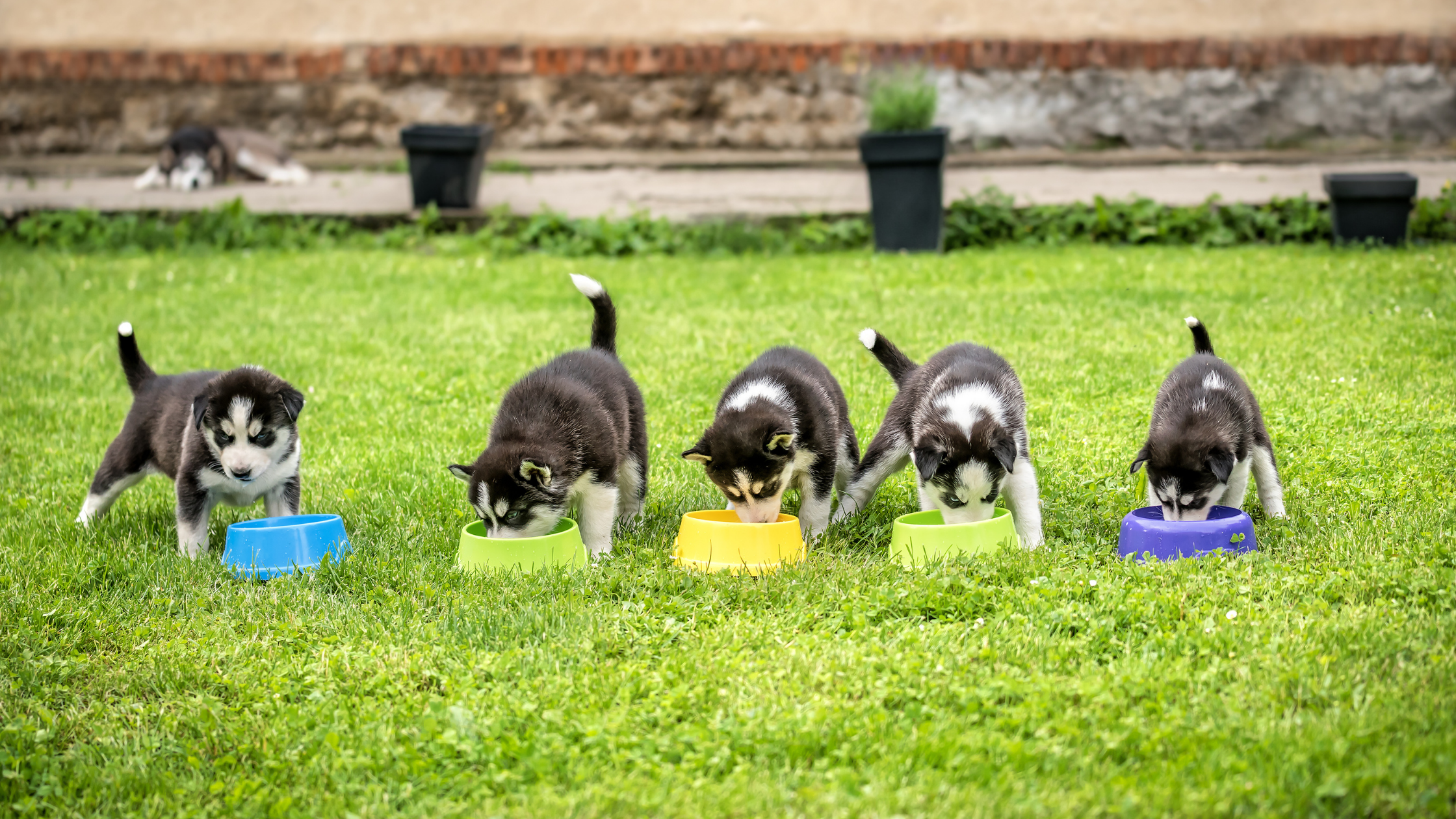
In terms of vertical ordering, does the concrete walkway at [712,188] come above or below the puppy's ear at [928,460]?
above

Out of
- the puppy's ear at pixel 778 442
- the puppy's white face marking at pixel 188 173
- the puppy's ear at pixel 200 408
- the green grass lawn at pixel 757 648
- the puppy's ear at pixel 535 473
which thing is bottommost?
the green grass lawn at pixel 757 648

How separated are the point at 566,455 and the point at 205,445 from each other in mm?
1564

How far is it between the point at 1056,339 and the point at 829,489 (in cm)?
365

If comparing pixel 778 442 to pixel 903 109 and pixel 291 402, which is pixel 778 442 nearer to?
pixel 291 402

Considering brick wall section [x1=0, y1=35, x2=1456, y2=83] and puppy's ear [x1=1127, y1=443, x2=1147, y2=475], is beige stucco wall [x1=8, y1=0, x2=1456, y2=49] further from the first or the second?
puppy's ear [x1=1127, y1=443, x2=1147, y2=475]

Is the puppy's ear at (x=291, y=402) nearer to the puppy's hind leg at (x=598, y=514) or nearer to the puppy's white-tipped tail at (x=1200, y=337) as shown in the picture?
the puppy's hind leg at (x=598, y=514)

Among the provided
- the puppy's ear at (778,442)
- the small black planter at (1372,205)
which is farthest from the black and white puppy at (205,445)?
the small black planter at (1372,205)

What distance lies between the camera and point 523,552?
4.73m

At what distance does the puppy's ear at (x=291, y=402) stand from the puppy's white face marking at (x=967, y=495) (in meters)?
2.60

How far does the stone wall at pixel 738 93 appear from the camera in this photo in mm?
15336

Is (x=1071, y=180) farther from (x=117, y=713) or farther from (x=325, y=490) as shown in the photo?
(x=117, y=713)

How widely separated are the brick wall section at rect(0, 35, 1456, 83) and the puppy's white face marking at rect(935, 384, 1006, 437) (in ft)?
A: 37.4

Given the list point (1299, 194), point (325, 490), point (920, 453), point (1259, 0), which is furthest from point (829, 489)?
point (1259, 0)

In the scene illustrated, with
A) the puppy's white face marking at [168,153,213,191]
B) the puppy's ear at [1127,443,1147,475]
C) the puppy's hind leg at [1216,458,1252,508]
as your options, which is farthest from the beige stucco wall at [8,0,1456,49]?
the puppy's ear at [1127,443,1147,475]
